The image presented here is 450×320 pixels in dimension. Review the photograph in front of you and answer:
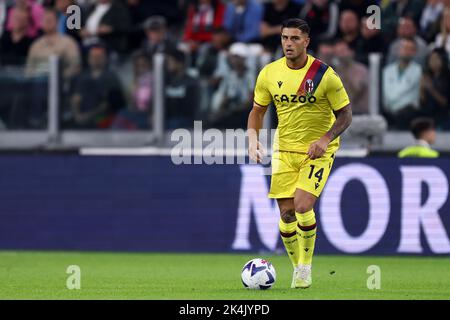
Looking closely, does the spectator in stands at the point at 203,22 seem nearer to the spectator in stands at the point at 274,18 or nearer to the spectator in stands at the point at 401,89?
the spectator in stands at the point at 274,18

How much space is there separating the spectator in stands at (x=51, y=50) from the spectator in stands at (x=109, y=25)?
1.81 ft

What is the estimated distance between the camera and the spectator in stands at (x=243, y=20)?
18641 millimetres

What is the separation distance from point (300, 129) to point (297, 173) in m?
0.44

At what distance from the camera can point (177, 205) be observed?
16.9 meters

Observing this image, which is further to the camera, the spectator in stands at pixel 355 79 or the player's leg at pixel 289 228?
the spectator in stands at pixel 355 79

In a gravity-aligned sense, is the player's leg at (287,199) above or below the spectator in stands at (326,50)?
below

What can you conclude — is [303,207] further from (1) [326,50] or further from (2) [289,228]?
(1) [326,50]

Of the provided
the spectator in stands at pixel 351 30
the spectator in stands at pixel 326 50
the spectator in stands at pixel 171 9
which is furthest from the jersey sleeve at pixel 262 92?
the spectator in stands at pixel 171 9

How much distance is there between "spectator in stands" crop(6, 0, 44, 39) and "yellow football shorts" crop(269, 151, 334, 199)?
782cm

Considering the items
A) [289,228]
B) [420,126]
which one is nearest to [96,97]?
[420,126]
